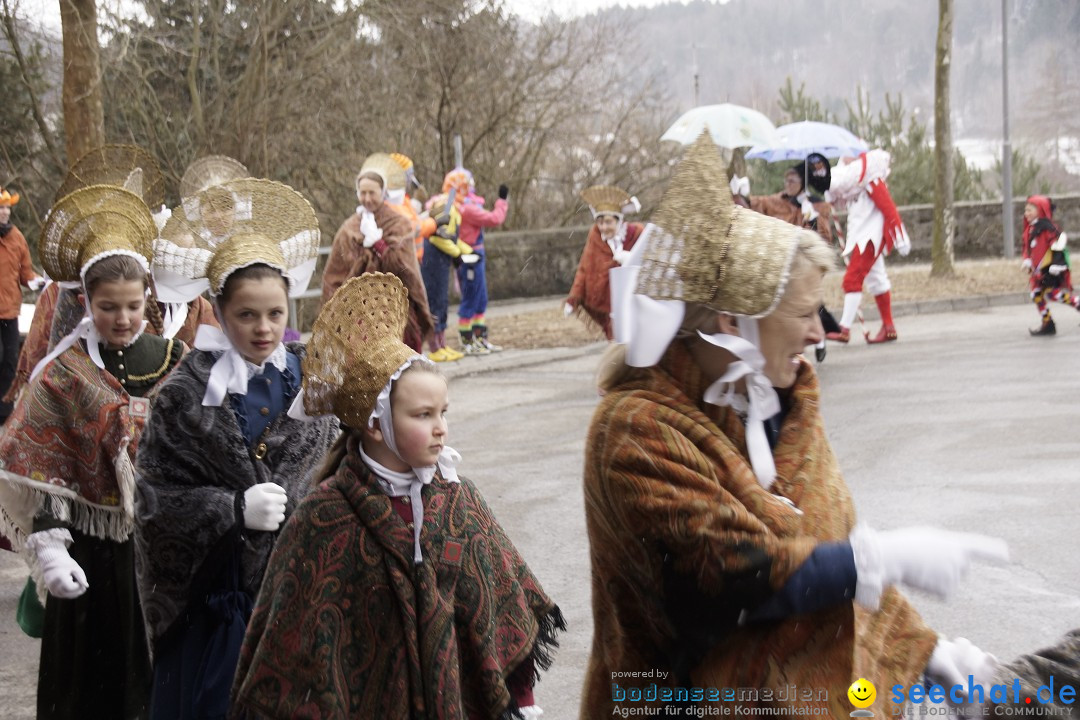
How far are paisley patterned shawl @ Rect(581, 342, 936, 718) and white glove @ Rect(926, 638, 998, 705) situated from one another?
3cm

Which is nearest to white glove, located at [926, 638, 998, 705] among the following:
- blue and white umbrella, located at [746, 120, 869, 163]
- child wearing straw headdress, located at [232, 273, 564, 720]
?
child wearing straw headdress, located at [232, 273, 564, 720]

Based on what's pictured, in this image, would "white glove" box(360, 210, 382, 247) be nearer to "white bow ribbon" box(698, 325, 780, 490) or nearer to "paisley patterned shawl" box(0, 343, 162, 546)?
"paisley patterned shawl" box(0, 343, 162, 546)

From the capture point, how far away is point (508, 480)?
810 cm

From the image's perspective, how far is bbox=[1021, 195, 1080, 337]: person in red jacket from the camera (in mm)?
12567

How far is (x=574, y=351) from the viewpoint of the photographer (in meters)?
14.1

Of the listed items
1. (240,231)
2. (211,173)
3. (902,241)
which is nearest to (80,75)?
(211,173)

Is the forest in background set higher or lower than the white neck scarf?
higher

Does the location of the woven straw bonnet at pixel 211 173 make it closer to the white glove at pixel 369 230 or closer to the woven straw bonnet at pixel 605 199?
the white glove at pixel 369 230

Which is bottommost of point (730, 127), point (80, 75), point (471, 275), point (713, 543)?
point (471, 275)

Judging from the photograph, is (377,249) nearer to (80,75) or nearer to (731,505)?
(80,75)

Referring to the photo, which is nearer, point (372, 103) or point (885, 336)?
point (885, 336)

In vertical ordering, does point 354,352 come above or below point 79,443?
above

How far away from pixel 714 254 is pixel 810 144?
13.8m

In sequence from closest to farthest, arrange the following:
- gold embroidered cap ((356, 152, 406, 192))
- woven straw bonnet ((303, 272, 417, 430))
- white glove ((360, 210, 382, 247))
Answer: woven straw bonnet ((303, 272, 417, 430)) → white glove ((360, 210, 382, 247)) → gold embroidered cap ((356, 152, 406, 192))
